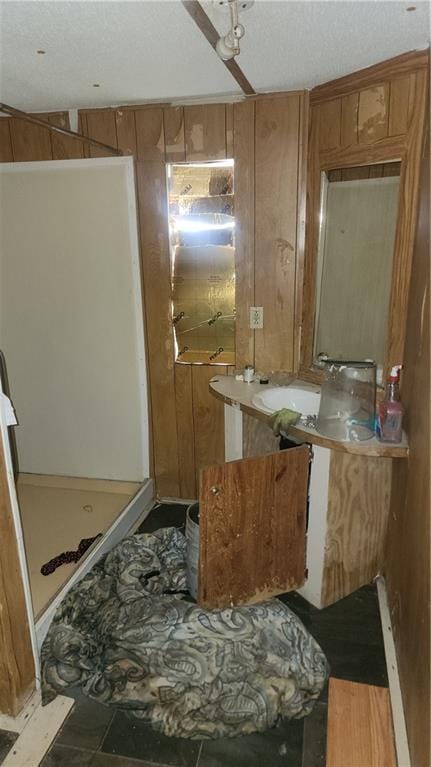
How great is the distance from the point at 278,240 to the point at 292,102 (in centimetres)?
59

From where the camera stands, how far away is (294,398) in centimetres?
225

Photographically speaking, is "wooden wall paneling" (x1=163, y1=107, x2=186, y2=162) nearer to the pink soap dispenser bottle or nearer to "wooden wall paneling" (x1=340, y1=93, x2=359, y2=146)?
"wooden wall paneling" (x1=340, y1=93, x2=359, y2=146)

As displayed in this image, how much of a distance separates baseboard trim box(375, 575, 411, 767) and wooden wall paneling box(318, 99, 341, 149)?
189 cm

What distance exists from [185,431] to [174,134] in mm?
1522

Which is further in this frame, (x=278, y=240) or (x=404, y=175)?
(x=278, y=240)

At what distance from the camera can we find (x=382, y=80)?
1775mm

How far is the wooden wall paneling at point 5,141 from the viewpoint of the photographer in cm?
241

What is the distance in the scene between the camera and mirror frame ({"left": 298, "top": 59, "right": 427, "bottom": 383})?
173cm

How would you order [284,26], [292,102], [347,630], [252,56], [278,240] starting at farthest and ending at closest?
1. [278,240]
2. [292,102]
3. [347,630]
4. [252,56]
5. [284,26]

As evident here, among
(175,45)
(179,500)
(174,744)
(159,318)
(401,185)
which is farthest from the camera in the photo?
(179,500)

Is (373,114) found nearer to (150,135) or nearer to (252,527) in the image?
(150,135)

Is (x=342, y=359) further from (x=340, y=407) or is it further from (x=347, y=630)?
(x=347, y=630)

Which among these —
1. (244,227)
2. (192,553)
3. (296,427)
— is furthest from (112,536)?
(244,227)

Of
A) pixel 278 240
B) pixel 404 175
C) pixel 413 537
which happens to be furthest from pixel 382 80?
pixel 413 537
